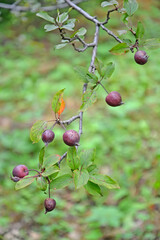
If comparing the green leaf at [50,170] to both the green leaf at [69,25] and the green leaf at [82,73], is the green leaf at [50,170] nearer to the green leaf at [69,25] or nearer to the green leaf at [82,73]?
the green leaf at [82,73]

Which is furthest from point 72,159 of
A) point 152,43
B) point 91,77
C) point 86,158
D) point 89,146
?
point 89,146

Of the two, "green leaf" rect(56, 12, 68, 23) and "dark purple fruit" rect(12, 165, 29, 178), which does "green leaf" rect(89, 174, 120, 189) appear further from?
"green leaf" rect(56, 12, 68, 23)

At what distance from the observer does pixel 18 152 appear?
3.04 metres

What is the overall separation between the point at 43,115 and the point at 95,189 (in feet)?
9.35

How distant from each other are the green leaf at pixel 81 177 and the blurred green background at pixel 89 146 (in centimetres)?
99

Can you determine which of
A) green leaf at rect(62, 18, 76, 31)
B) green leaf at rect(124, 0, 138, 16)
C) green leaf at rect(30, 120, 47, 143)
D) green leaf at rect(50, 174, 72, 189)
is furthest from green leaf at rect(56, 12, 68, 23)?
green leaf at rect(50, 174, 72, 189)

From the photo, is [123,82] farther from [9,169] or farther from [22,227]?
[22,227]

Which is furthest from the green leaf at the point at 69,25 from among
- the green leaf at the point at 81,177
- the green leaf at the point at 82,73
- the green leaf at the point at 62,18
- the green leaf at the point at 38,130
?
the green leaf at the point at 81,177

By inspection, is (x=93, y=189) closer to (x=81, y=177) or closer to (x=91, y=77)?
(x=81, y=177)

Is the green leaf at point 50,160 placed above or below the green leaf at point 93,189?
above

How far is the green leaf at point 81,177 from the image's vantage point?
1.94 ft

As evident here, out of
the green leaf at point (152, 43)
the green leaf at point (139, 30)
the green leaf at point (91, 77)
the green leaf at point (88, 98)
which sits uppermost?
the green leaf at point (139, 30)

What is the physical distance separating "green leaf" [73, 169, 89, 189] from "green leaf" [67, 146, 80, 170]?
0.02 m

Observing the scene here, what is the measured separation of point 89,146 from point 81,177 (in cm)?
211
